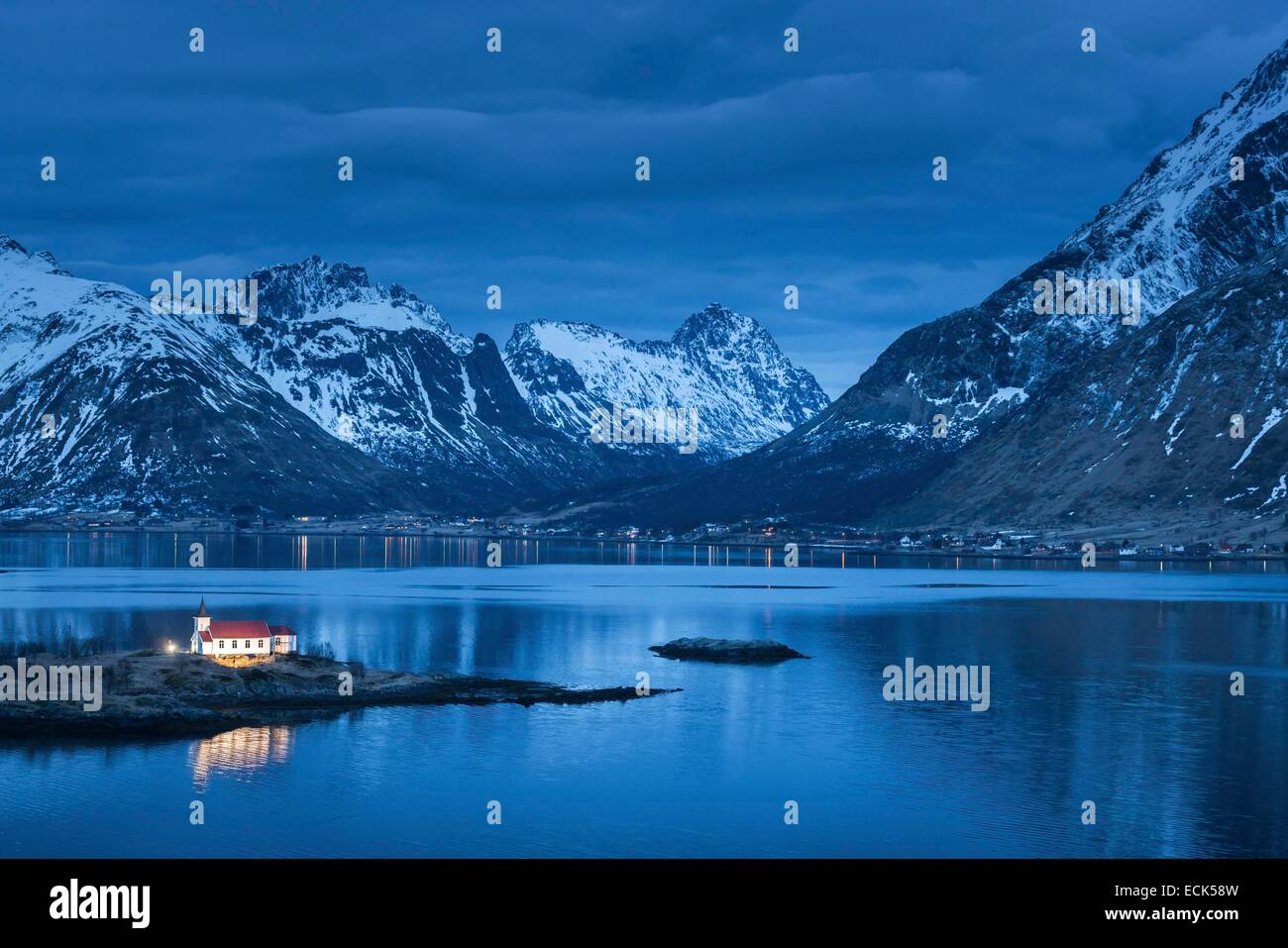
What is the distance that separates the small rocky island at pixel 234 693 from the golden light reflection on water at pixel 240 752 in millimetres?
2061

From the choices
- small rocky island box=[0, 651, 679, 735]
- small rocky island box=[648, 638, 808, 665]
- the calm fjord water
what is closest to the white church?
small rocky island box=[0, 651, 679, 735]

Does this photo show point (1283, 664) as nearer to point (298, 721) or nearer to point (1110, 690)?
point (1110, 690)

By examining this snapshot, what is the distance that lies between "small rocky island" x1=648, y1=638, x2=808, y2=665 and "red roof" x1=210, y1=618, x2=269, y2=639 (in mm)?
41775

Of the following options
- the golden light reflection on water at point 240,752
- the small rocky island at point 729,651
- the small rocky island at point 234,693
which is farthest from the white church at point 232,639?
the small rocky island at point 729,651

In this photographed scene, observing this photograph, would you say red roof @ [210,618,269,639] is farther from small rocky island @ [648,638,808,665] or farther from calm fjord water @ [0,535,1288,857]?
small rocky island @ [648,638,808,665]

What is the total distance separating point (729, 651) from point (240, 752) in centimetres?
5785

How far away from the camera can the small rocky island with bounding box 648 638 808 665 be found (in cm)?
13562

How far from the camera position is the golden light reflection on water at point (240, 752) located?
82625 millimetres

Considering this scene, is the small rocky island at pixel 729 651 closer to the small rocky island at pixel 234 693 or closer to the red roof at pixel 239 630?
the small rocky island at pixel 234 693

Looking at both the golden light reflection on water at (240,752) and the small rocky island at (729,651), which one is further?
the small rocky island at (729,651)

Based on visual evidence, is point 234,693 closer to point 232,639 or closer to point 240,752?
point 232,639
